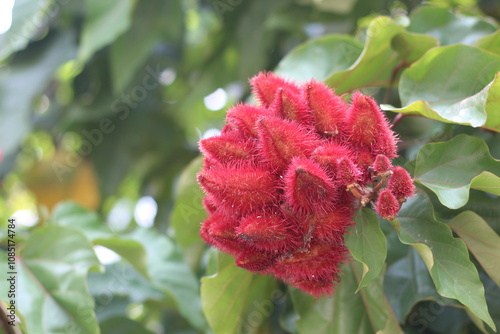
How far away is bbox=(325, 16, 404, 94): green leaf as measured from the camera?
0.93m

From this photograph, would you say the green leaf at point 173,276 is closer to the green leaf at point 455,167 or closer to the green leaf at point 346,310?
the green leaf at point 346,310

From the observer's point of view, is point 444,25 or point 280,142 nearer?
point 280,142

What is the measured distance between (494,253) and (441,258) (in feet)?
0.31

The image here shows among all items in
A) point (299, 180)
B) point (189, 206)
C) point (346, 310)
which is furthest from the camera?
point (189, 206)

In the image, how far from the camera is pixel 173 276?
51.9 inches

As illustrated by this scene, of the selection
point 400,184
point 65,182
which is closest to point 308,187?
point 400,184

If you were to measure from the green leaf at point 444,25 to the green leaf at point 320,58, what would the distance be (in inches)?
5.4

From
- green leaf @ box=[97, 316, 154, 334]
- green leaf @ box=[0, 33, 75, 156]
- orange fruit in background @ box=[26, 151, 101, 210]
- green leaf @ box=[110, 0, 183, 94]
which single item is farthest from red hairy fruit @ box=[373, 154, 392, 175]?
orange fruit in background @ box=[26, 151, 101, 210]

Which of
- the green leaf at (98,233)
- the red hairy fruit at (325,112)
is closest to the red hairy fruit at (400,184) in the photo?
the red hairy fruit at (325,112)

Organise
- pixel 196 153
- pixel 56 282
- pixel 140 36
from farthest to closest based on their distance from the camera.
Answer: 1. pixel 196 153
2. pixel 140 36
3. pixel 56 282

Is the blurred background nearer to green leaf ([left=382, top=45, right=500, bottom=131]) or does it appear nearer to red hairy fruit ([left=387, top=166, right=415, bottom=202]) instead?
→ green leaf ([left=382, top=45, right=500, bottom=131])

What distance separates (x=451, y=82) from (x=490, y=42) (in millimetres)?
114

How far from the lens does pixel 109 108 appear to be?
A: 1.85 m

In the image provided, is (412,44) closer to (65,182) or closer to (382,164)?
(382,164)
